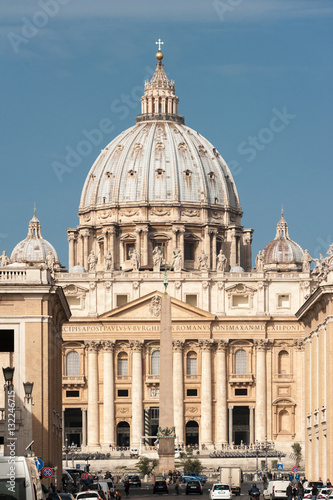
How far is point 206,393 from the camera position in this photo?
481 feet

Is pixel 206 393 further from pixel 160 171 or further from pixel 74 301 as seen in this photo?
pixel 160 171

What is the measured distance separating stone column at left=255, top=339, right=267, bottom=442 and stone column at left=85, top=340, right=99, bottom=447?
15.0 m

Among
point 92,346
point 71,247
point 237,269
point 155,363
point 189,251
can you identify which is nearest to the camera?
point 92,346

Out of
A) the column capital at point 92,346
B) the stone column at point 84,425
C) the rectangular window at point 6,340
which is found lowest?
the stone column at point 84,425

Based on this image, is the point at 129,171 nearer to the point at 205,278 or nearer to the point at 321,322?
the point at 205,278

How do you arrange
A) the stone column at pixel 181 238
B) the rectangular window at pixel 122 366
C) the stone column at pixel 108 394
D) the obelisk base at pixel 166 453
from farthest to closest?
the stone column at pixel 181 238
the rectangular window at pixel 122 366
the stone column at pixel 108 394
the obelisk base at pixel 166 453

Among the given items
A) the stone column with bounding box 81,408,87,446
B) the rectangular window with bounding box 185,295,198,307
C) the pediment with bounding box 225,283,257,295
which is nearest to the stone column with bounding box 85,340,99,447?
the stone column with bounding box 81,408,87,446

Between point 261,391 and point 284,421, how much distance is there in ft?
12.4

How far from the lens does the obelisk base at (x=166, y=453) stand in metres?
87.6

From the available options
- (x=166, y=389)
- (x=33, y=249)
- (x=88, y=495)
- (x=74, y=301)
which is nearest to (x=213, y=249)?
(x=33, y=249)

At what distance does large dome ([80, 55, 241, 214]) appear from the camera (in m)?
175

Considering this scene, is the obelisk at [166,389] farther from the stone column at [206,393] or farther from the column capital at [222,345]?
the column capital at [222,345]

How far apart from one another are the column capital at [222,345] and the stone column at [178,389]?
339cm

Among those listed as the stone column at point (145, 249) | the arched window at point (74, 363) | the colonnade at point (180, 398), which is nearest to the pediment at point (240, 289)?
the colonnade at point (180, 398)
